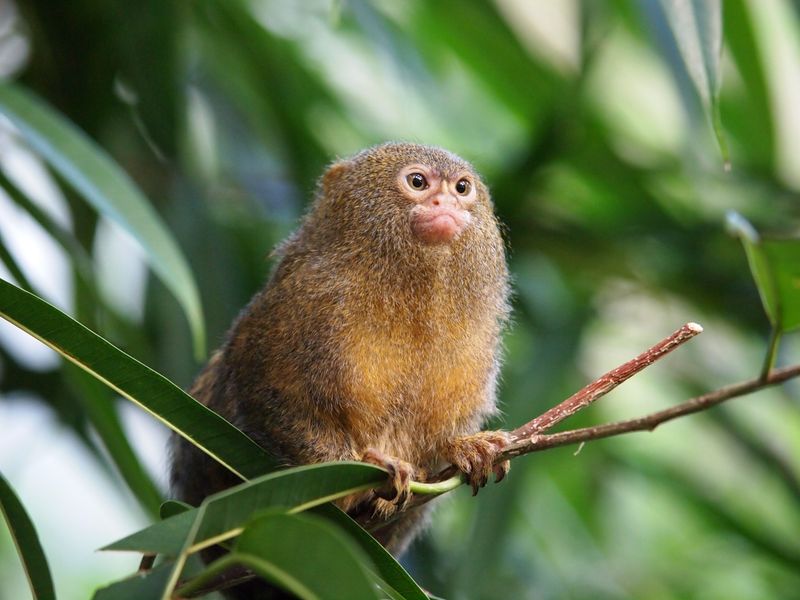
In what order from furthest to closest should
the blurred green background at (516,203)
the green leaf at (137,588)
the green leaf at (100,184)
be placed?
the blurred green background at (516,203), the green leaf at (100,184), the green leaf at (137,588)

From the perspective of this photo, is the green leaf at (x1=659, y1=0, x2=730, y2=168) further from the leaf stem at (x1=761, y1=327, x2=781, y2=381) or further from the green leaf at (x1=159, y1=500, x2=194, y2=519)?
the green leaf at (x1=159, y1=500, x2=194, y2=519)

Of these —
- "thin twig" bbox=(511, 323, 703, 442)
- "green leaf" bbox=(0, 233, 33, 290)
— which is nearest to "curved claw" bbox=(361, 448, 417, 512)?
"thin twig" bbox=(511, 323, 703, 442)

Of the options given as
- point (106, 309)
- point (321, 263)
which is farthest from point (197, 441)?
point (106, 309)

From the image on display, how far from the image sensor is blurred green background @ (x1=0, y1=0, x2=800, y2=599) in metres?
3.49

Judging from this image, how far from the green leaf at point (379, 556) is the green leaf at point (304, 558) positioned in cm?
38

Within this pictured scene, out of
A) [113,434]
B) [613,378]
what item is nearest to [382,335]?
[613,378]

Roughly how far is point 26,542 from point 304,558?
2.30 ft

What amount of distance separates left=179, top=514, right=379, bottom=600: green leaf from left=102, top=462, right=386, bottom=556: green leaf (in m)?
0.09

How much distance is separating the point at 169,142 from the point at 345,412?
1.65 metres

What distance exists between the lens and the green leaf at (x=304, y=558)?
3.95 ft

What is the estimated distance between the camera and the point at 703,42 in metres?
1.95

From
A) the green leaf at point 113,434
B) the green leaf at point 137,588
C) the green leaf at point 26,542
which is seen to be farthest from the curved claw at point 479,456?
the green leaf at point 113,434

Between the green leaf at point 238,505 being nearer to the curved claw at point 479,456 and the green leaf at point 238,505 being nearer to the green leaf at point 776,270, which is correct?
the curved claw at point 479,456

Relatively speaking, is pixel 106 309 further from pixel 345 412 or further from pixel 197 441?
pixel 197 441
